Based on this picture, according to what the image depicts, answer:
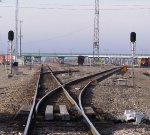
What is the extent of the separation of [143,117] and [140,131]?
232 centimetres

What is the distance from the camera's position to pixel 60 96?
73.3 ft

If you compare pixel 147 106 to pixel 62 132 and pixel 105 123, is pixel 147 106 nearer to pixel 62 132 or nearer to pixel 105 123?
pixel 105 123

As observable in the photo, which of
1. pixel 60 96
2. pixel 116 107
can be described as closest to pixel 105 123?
pixel 116 107

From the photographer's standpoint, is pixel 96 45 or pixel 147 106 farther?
pixel 96 45

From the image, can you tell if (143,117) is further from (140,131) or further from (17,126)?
(17,126)

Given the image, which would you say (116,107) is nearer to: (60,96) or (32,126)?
(60,96)

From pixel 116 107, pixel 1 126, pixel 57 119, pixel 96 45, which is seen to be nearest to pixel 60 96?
pixel 116 107

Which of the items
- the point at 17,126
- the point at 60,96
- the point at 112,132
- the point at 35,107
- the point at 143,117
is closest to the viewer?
the point at 112,132

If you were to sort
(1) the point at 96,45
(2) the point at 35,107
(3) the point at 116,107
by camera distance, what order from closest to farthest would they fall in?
(2) the point at 35,107 → (3) the point at 116,107 → (1) the point at 96,45

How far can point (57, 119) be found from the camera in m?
14.4

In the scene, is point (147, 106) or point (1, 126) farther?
point (147, 106)

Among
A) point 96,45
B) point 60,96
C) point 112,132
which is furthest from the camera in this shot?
point 96,45

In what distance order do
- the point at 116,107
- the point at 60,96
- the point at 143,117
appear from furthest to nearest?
the point at 60,96 < the point at 116,107 < the point at 143,117

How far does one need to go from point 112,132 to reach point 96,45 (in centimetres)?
10845
